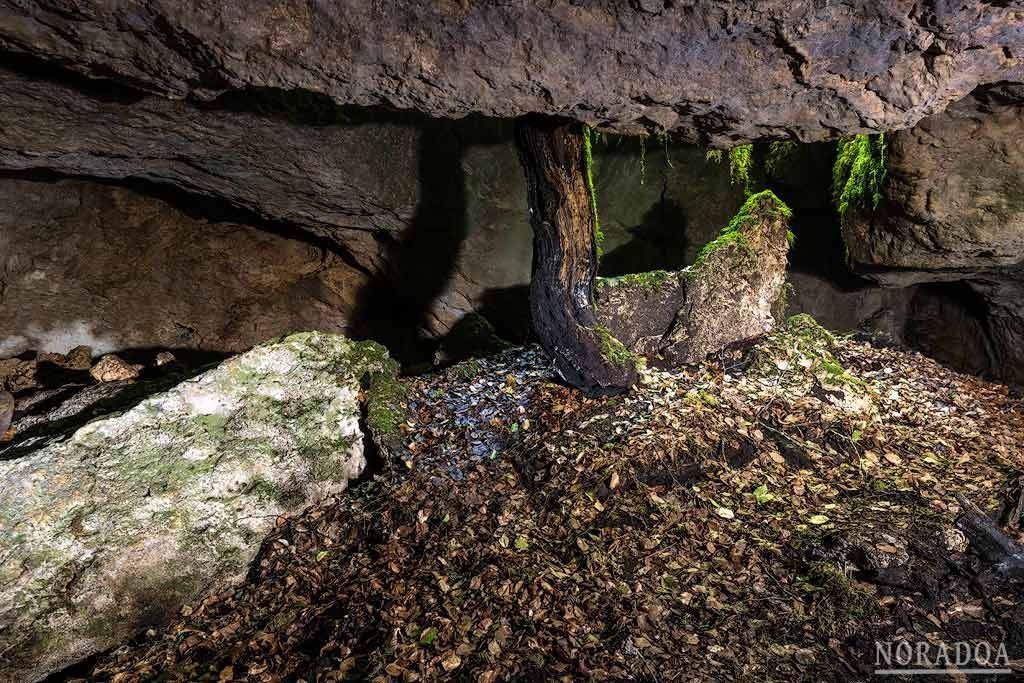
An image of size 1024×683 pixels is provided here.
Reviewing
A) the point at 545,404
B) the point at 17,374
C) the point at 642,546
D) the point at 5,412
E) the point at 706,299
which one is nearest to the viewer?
the point at 642,546

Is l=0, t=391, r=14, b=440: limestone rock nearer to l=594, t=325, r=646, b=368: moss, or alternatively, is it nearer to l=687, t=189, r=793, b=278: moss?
l=594, t=325, r=646, b=368: moss

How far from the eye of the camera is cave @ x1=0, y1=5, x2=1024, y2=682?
9.98 feet

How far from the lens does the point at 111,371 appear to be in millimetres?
6227

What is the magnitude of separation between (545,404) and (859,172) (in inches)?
153

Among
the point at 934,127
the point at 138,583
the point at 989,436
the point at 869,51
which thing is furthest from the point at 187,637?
the point at 934,127

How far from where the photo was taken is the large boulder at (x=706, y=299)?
519cm

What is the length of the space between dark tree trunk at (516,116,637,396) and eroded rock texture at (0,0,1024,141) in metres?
0.65

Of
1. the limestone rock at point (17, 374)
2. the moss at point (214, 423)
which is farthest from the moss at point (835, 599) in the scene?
the limestone rock at point (17, 374)

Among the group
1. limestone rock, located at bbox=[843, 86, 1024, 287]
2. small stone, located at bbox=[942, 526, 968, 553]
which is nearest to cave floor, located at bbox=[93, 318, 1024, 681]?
small stone, located at bbox=[942, 526, 968, 553]

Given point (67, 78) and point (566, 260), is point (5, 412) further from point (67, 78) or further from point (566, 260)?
point (566, 260)

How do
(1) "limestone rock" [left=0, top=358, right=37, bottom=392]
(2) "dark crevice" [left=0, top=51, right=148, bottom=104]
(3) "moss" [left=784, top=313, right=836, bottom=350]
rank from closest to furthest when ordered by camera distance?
(2) "dark crevice" [left=0, top=51, right=148, bottom=104] < (3) "moss" [left=784, top=313, right=836, bottom=350] < (1) "limestone rock" [left=0, top=358, right=37, bottom=392]

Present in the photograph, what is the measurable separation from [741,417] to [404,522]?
2.61m

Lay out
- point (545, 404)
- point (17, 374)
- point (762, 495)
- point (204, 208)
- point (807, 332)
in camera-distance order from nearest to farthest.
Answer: point (762, 495) < point (545, 404) < point (807, 332) < point (17, 374) < point (204, 208)

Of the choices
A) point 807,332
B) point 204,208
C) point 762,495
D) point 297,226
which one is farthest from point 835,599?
point 204,208
